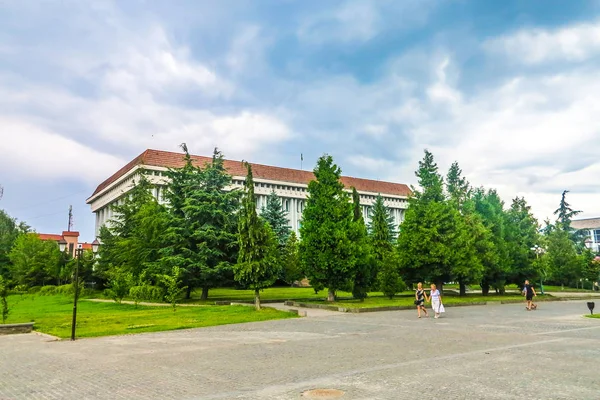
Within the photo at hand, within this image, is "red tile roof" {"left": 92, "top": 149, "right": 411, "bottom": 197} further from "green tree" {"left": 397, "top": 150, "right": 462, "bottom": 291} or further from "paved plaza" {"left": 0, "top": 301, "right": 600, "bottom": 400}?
"paved plaza" {"left": 0, "top": 301, "right": 600, "bottom": 400}

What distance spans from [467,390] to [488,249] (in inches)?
1140

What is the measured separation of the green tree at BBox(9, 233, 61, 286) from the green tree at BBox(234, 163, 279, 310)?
35.6 meters

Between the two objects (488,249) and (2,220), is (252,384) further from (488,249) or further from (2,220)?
(2,220)

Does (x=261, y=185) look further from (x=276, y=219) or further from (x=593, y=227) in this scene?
(x=593, y=227)

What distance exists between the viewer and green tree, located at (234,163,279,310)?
22031 mm

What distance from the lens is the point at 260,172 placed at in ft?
268

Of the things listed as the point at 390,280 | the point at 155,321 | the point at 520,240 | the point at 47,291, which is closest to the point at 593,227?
the point at 520,240

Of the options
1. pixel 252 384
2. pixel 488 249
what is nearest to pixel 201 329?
pixel 252 384

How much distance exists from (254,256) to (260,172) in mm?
60072

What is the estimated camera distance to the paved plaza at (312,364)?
21.5 feet

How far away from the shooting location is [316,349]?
34.8 feet

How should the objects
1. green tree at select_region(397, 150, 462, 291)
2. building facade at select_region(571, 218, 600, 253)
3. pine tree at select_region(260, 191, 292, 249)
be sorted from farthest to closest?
building facade at select_region(571, 218, 600, 253), pine tree at select_region(260, 191, 292, 249), green tree at select_region(397, 150, 462, 291)

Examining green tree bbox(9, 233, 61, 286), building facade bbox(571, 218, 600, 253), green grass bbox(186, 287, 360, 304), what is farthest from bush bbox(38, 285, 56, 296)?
building facade bbox(571, 218, 600, 253)

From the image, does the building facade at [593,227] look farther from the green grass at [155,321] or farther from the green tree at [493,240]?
the green grass at [155,321]
